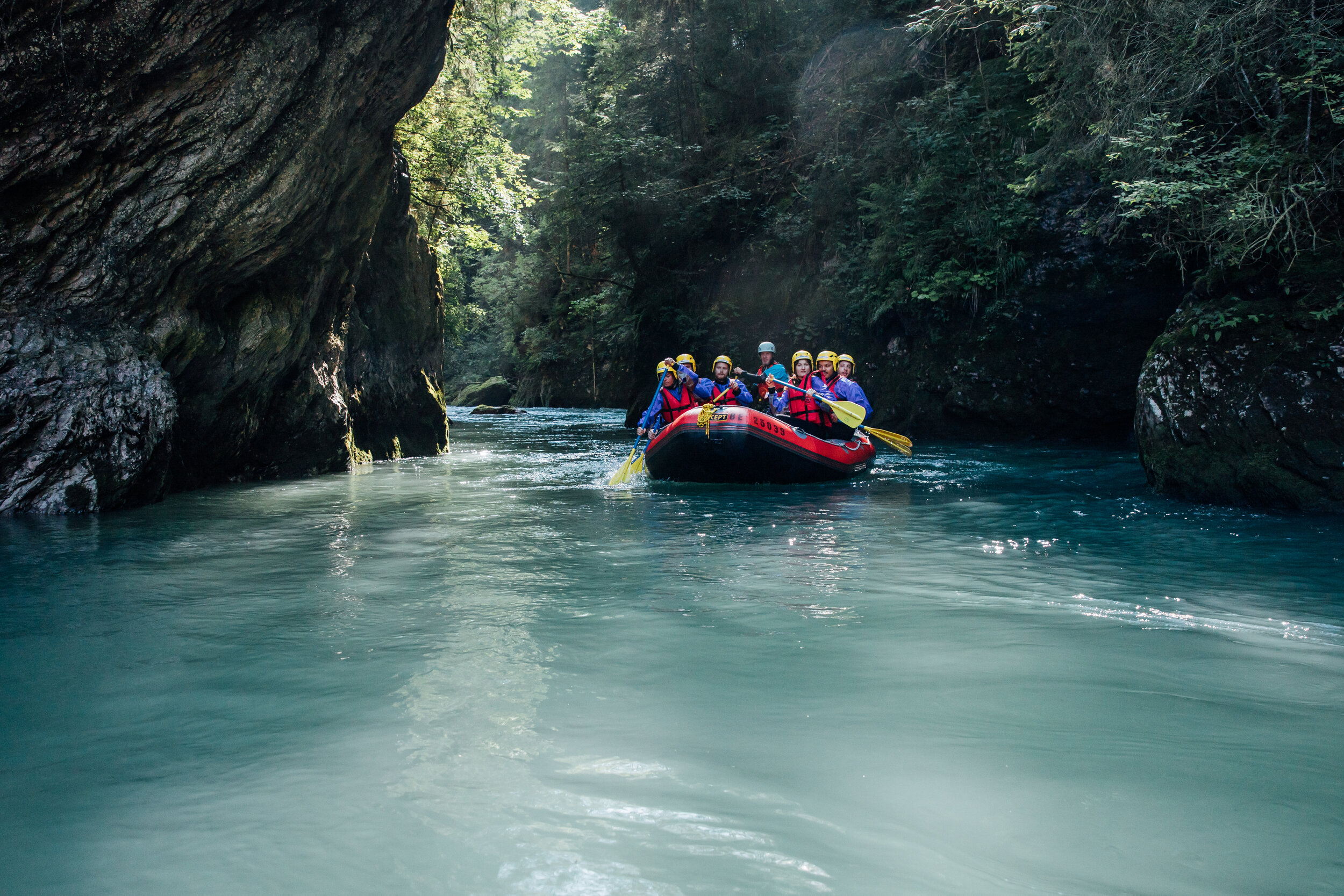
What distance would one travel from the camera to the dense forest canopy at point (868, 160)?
799 cm

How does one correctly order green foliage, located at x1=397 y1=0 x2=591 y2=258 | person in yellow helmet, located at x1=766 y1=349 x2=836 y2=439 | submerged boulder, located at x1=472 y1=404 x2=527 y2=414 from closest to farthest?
1. person in yellow helmet, located at x1=766 y1=349 x2=836 y2=439
2. green foliage, located at x1=397 y1=0 x2=591 y2=258
3. submerged boulder, located at x1=472 y1=404 x2=527 y2=414

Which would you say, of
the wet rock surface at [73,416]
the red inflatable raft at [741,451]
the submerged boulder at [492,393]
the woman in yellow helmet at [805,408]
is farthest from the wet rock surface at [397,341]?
the submerged boulder at [492,393]

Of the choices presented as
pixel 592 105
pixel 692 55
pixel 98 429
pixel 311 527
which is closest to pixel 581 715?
pixel 311 527

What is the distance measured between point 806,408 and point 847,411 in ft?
1.72

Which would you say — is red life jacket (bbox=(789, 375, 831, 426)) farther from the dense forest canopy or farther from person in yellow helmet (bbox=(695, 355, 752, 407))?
the dense forest canopy

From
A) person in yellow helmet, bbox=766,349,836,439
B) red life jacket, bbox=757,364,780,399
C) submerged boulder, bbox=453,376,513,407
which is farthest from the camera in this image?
submerged boulder, bbox=453,376,513,407

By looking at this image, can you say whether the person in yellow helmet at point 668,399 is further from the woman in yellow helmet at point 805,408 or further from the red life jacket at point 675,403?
the woman in yellow helmet at point 805,408

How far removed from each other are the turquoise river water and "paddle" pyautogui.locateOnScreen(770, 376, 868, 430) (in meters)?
4.23

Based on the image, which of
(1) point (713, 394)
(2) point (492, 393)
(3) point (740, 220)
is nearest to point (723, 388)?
(1) point (713, 394)

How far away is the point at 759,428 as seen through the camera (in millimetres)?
9961

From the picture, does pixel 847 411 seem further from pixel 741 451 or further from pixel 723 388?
pixel 741 451

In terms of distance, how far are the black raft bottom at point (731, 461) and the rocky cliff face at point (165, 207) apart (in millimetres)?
4895

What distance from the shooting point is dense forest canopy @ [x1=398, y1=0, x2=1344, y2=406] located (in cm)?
799

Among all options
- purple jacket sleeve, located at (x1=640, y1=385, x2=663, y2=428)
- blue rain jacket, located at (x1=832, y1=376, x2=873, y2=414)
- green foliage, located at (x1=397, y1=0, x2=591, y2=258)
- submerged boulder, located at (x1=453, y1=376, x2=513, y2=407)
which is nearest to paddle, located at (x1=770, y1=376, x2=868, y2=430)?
blue rain jacket, located at (x1=832, y1=376, x2=873, y2=414)
